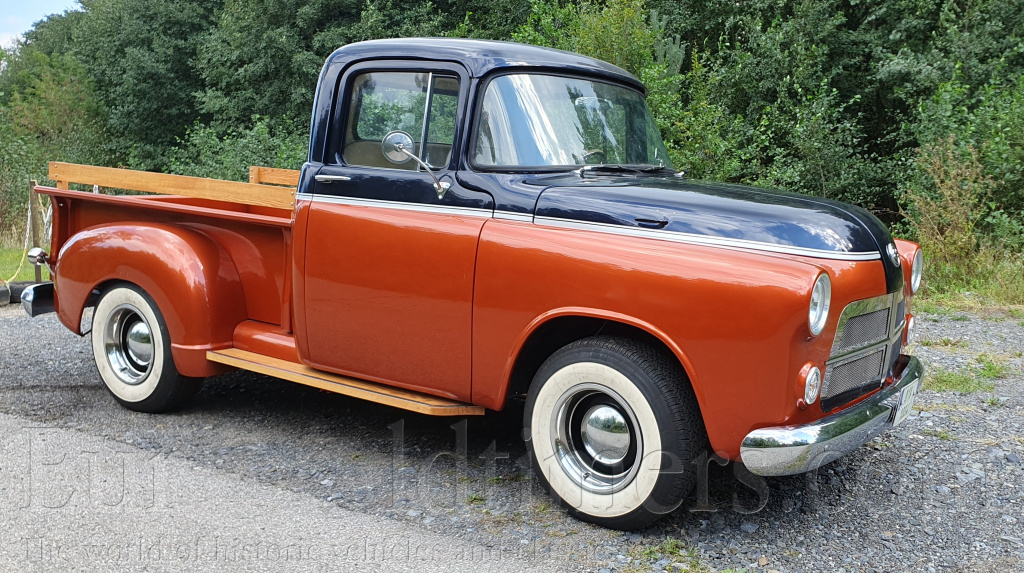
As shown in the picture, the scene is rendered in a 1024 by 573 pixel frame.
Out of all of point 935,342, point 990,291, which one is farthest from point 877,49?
point 935,342

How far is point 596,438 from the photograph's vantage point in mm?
3611

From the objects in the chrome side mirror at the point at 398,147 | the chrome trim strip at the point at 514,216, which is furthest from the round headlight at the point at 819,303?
A: the chrome side mirror at the point at 398,147

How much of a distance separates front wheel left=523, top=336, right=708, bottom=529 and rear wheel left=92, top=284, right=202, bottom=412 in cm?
227

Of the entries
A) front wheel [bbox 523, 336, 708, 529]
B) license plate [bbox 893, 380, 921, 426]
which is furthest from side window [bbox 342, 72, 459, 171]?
license plate [bbox 893, 380, 921, 426]

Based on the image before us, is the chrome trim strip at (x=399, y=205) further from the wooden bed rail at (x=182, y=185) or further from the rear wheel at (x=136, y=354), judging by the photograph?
the rear wheel at (x=136, y=354)

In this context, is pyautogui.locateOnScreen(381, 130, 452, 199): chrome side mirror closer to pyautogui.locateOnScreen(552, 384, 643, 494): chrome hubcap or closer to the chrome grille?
pyautogui.locateOnScreen(552, 384, 643, 494): chrome hubcap

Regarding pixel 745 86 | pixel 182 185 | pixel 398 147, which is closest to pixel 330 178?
pixel 398 147

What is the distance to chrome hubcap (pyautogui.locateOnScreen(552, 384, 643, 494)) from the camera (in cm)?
351

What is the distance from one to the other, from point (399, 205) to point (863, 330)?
2.09 m

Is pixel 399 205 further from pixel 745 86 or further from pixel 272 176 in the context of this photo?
pixel 745 86

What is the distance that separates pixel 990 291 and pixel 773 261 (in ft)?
19.6

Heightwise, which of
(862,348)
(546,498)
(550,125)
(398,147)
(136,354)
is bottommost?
(546,498)

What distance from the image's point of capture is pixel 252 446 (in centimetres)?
451

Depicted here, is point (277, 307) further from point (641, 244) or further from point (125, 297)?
point (641, 244)
